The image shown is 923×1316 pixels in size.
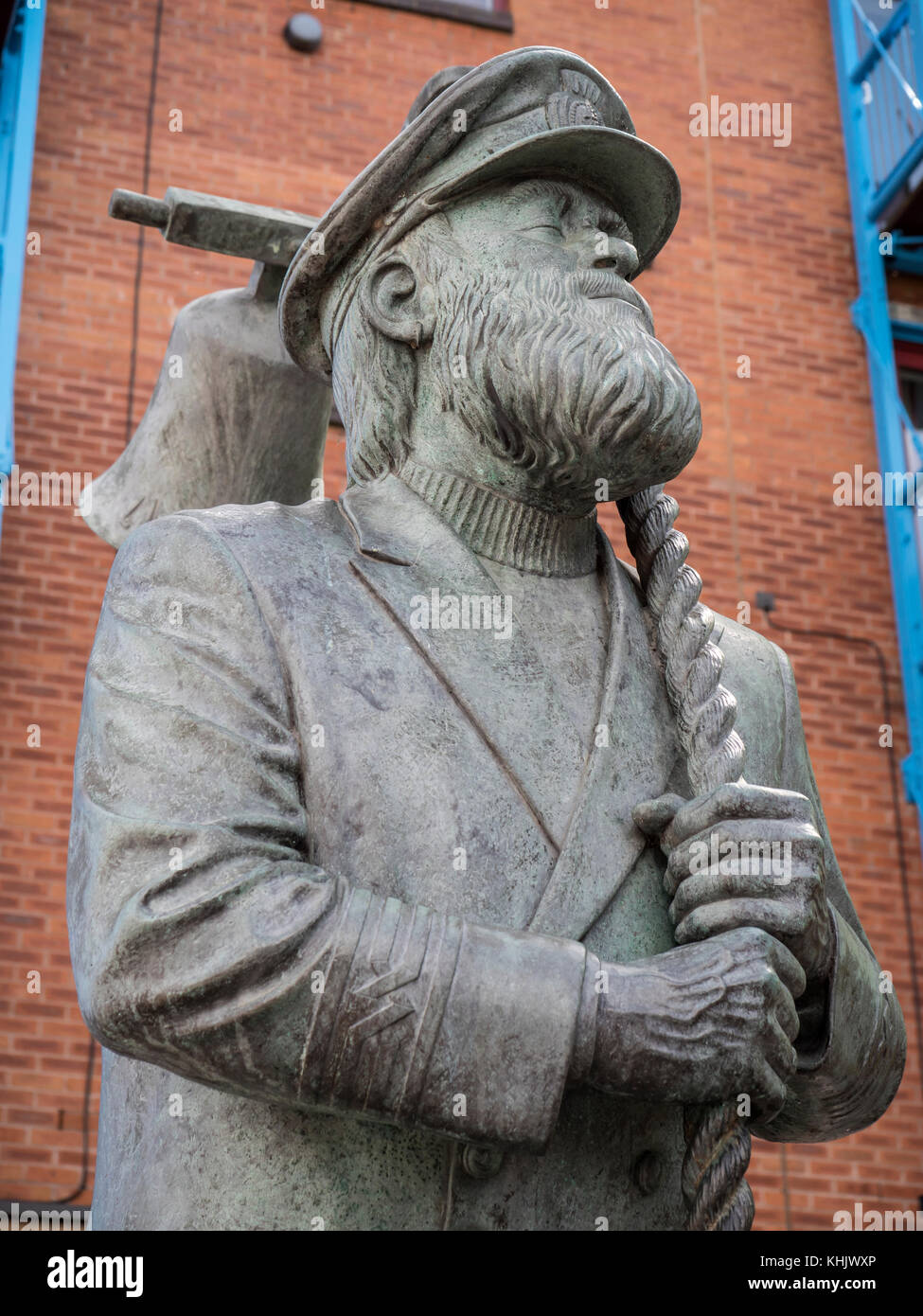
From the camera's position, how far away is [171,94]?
10.1 m

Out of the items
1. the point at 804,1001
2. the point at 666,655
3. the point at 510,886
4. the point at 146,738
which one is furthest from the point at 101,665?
the point at 804,1001

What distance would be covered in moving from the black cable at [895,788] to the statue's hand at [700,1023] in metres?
7.41

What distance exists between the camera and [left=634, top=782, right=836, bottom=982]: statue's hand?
8.25ft

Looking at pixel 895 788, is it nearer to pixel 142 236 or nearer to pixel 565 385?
pixel 142 236

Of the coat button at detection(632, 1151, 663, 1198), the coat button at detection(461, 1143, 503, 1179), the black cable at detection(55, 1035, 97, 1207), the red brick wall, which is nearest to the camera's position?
the coat button at detection(461, 1143, 503, 1179)

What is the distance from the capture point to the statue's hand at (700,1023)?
2367mm

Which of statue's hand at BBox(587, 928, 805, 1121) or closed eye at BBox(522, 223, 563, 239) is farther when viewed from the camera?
closed eye at BBox(522, 223, 563, 239)

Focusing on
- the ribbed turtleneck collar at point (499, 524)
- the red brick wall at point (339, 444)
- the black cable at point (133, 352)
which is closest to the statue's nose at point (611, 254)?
the ribbed turtleneck collar at point (499, 524)

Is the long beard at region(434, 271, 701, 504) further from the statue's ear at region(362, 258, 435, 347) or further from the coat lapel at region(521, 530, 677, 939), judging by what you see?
the coat lapel at region(521, 530, 677, 939)

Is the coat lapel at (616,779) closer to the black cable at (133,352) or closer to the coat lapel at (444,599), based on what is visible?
the coat lapel at (444,599)

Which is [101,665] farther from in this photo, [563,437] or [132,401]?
[132,401]

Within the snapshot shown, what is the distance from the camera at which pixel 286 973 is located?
93.0 inches

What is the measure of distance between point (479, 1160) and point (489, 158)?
155cm

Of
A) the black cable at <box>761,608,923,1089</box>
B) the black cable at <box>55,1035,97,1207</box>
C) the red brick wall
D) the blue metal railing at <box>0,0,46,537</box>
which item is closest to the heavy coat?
the black cable at <box>55,1035,97,1207</box>
